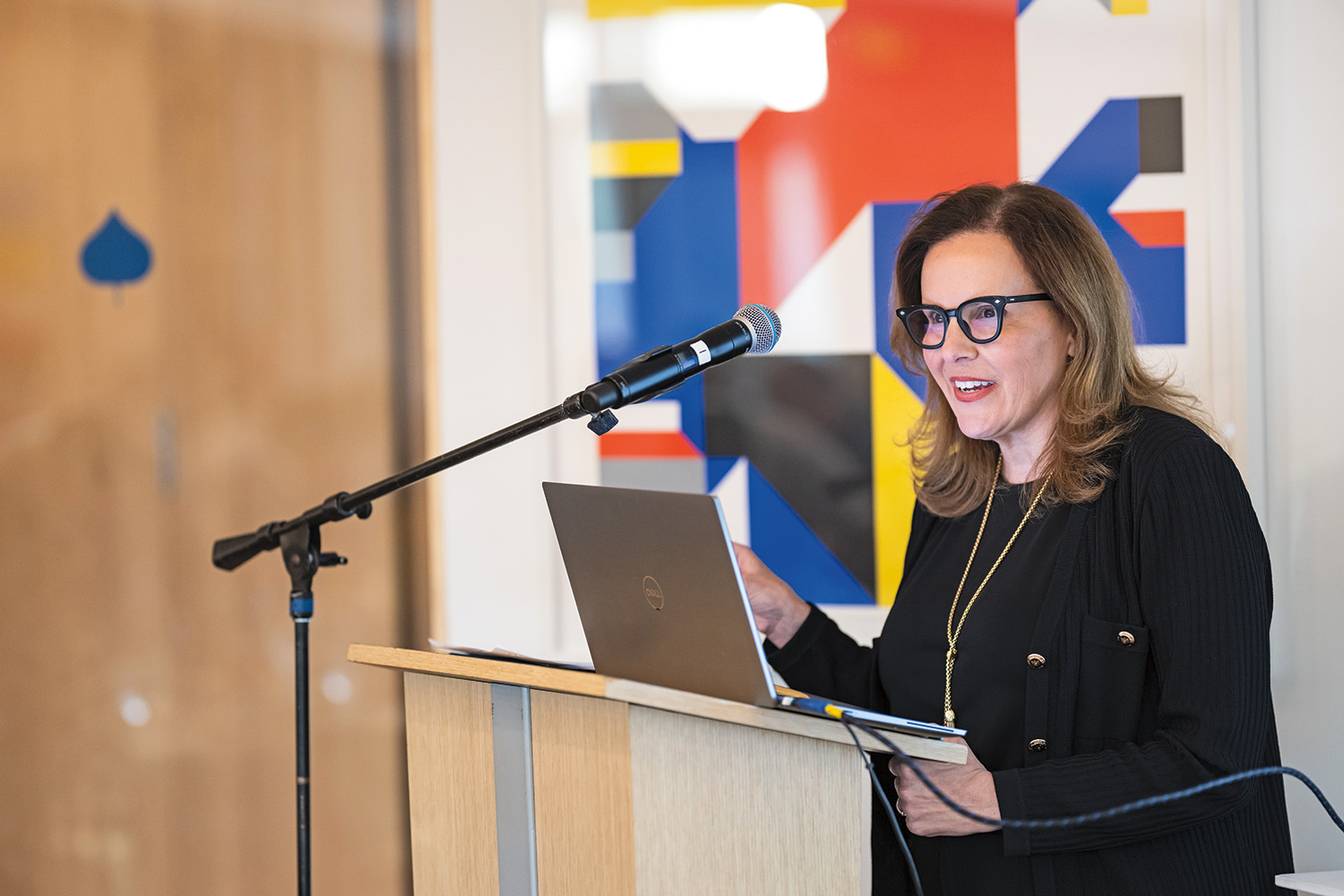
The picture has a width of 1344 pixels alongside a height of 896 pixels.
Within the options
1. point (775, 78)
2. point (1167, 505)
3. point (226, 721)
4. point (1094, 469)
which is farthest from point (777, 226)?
point (226, 721)

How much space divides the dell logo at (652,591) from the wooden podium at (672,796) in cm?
12

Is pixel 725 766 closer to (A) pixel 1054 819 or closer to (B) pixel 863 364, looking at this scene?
(A) pixel 1054 819

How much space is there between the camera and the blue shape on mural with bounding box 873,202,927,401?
2.35 metres

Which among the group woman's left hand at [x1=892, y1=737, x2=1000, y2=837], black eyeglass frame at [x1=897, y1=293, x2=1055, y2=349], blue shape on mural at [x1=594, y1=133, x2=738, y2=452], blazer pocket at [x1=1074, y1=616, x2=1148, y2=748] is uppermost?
blue shape on mural at [x1=594, y1=133, x2=738, y2=452]

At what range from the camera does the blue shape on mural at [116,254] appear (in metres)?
2.71

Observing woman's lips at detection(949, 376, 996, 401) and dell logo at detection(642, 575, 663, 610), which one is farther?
woman's lips at detection(949, 376, 996, 401)

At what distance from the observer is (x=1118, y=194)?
7.43 ft

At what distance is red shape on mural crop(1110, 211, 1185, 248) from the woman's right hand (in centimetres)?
110

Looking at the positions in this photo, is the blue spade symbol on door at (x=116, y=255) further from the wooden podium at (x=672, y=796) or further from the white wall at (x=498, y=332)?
the wooden podium at (x=672, y=796)

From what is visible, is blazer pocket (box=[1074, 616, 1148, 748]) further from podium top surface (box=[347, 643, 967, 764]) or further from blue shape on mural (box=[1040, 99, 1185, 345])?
blue shape on mural (box=[1040, 99, 1185, 345])

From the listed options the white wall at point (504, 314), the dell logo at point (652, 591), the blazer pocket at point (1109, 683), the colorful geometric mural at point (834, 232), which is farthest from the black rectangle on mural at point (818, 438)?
the dell logo at point (652, 591)

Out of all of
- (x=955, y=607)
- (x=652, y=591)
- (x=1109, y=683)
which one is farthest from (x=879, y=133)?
(x=652, y=591)

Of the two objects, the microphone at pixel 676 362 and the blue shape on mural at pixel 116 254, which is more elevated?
the blue shape on mural at pixel 116 254

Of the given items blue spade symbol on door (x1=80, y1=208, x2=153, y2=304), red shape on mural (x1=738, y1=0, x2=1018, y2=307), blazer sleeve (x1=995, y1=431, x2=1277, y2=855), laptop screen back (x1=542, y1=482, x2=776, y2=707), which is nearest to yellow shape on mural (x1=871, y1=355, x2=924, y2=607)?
red shape on mural (x1=738, y1=0, x2=1018, y2=307)
